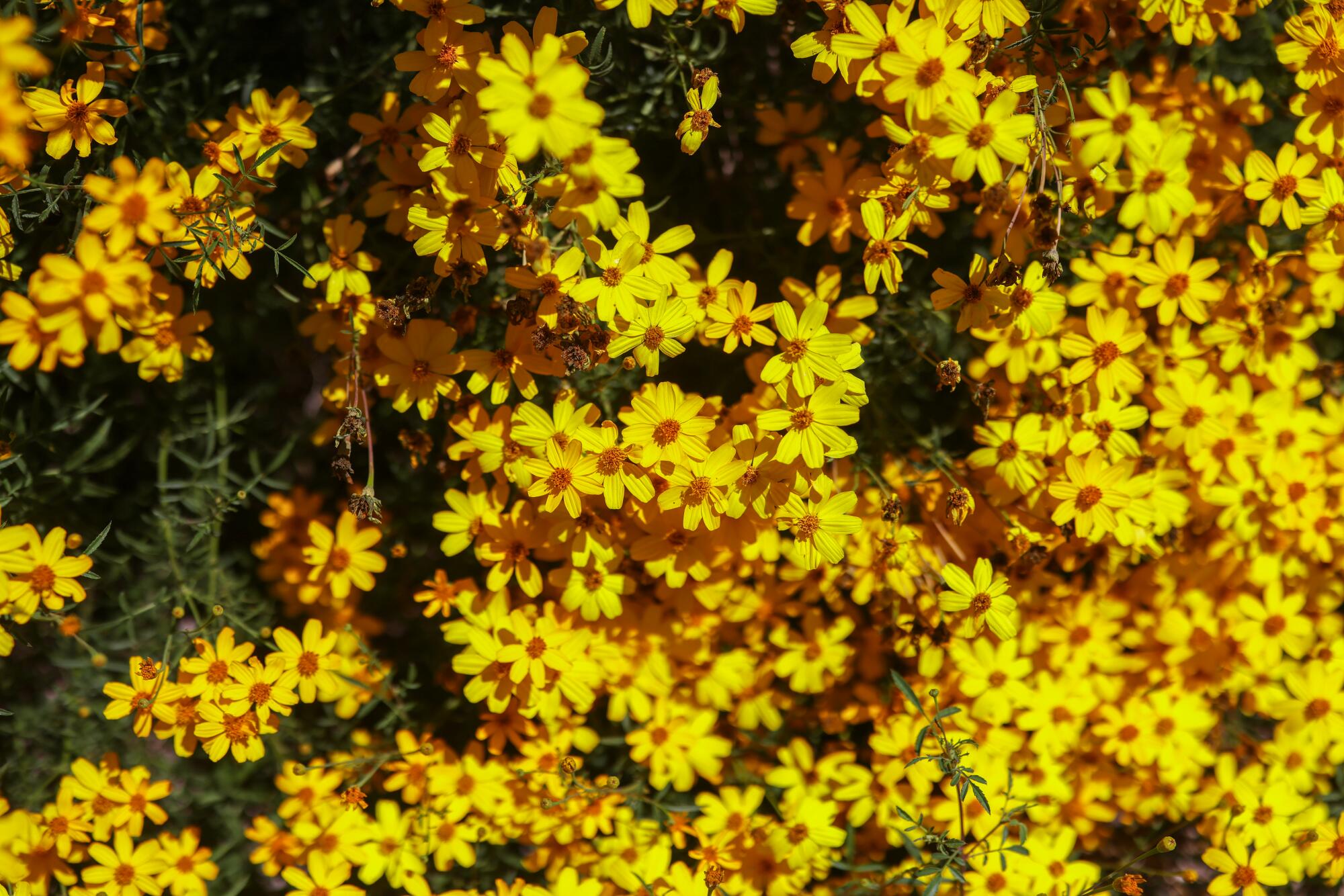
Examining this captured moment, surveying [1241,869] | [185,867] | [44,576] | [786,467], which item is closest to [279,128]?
[44,576]

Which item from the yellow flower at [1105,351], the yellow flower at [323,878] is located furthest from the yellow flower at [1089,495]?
the yellow flower at [323,878]

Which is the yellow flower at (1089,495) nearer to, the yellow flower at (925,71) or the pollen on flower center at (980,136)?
the pollen on flower center at (980,136)

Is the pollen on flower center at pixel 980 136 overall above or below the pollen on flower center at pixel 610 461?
above

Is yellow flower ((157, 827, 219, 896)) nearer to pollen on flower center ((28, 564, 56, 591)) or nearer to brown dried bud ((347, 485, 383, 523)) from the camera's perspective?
pollen on flower center ((28, 564, 56, 591))

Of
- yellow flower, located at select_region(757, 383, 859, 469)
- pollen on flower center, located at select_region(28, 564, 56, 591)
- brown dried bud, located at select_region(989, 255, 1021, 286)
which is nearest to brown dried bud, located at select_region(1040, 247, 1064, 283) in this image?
brown dried bud, located at select_region(989, 255, 1021, 286)

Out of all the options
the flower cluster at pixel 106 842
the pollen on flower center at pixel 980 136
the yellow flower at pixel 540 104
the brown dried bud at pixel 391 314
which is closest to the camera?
the yellow flower at pixel 540 104

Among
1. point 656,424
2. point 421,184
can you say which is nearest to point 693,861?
point 656,424

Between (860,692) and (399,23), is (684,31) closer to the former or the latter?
(399,23)
